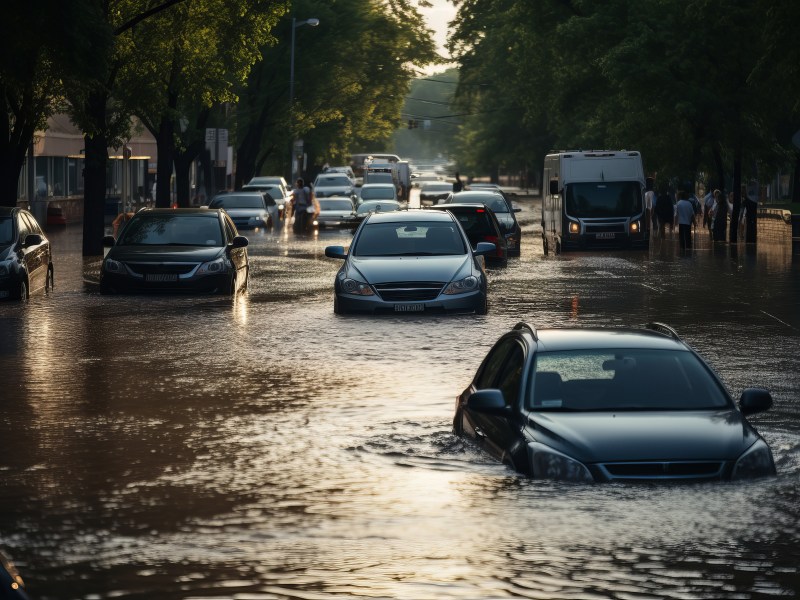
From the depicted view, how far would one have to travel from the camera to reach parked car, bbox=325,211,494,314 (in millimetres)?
22828

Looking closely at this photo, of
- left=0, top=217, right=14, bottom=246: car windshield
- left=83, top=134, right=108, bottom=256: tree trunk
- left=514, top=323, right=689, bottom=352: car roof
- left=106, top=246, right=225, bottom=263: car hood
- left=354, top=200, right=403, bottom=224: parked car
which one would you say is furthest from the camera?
left=354, top=200, right=403, bottom=224: parked car

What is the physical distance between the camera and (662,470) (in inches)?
374

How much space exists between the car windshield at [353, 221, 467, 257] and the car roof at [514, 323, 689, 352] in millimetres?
12752

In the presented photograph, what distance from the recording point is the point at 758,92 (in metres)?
49.6

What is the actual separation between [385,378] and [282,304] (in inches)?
404

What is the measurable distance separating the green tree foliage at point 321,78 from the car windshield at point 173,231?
1389 inches

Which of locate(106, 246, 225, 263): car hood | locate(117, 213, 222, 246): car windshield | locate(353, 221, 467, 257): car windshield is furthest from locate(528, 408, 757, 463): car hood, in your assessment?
locate(117, 213, 222, 246): car windshield

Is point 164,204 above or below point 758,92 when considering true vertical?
below

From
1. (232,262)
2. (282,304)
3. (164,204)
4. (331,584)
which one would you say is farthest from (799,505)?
(164,204)

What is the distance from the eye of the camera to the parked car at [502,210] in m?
42.2

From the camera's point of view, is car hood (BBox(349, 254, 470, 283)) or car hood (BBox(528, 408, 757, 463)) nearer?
car hood (BBox(528, 408, 757, 463))

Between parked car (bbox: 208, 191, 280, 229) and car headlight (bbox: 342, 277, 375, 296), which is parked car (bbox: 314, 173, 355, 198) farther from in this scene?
car headlight (bbox: 342, 277, 375, 296)

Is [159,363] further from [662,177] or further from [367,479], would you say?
[662,177]

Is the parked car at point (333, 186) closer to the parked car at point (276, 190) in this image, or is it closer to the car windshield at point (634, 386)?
the parked car at point (276, 190)
